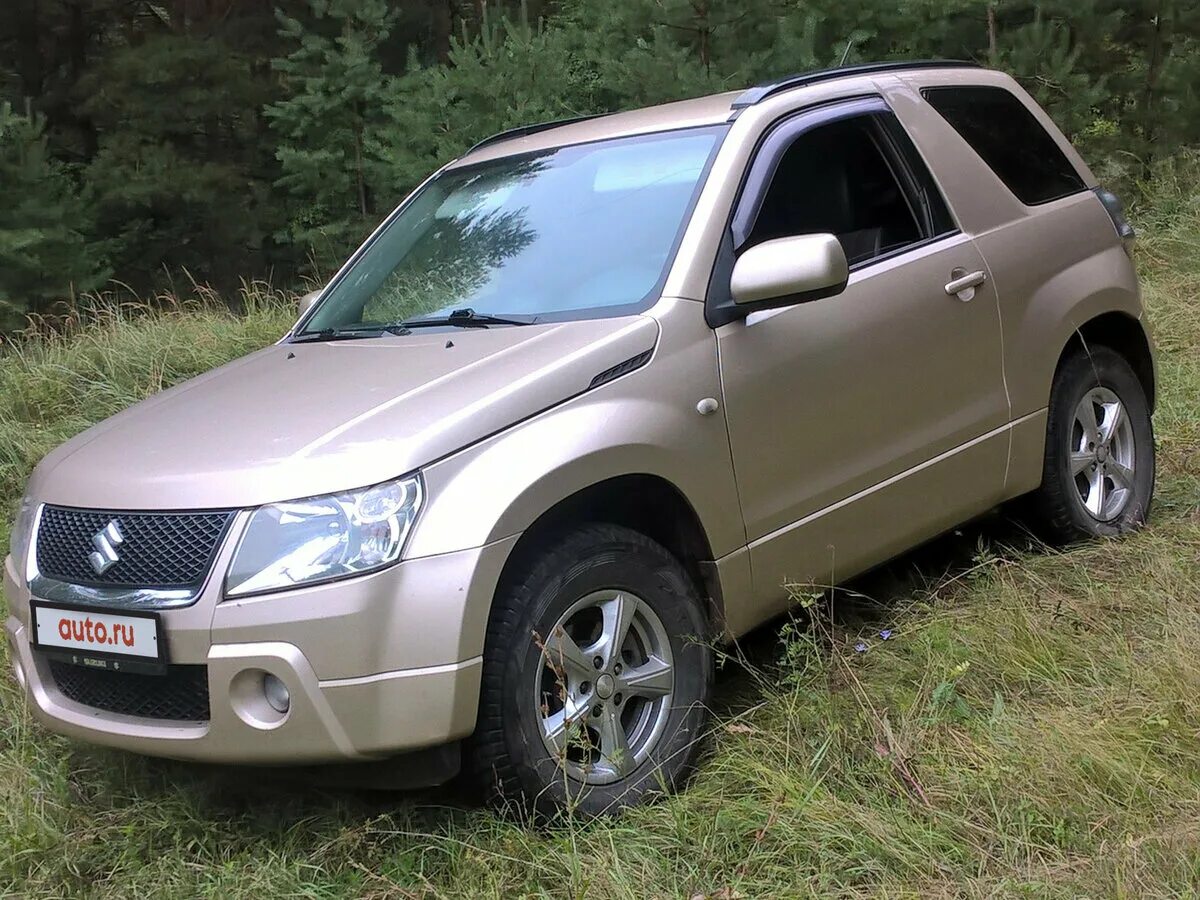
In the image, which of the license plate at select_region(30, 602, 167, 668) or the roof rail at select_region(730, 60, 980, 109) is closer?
the license plate at select_region(30, 602, 167, 668)

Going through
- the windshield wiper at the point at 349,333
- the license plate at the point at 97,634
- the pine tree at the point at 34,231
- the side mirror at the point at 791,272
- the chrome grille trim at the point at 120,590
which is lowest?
the pine tree at the point at 34,231

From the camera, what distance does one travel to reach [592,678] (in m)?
2.77

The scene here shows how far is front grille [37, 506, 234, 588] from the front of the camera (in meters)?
2.50

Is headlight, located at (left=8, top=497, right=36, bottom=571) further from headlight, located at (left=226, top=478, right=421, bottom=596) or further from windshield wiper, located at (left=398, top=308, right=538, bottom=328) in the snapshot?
windshield wiper, located at (left=398, top=308, right=538, bottom=328)

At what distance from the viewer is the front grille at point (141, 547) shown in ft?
8.21

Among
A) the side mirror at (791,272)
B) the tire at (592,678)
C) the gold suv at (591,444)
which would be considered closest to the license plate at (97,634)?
the gold suv at (591,444)

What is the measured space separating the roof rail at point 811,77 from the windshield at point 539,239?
19cm

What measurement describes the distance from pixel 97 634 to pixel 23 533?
0.52 meters

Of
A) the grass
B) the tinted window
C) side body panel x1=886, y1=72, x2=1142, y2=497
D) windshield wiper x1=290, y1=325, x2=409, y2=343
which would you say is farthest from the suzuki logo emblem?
side body panel x1=886, y1=72, x2=1142, y2=497

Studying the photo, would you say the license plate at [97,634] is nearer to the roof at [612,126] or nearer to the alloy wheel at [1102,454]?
the roof at [612,126]

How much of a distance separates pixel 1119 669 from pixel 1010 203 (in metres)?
1.75

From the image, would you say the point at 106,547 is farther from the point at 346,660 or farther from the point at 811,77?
the point at 811,77

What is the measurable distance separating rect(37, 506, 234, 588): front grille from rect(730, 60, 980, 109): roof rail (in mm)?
2051

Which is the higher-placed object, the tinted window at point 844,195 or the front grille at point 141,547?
the tinted window at point 844,195
